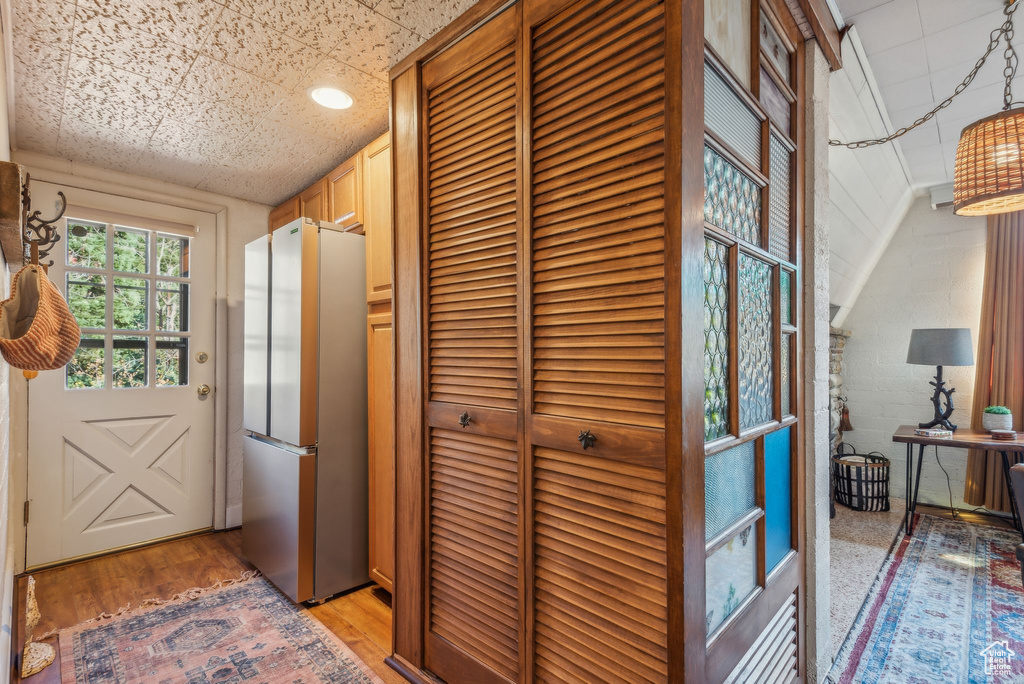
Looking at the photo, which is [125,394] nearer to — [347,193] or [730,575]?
[347,193]

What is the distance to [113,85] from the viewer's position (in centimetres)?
185

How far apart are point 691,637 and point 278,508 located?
1.89 meters

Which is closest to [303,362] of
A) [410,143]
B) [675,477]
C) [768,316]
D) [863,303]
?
[410,143]

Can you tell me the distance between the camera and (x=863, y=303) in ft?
12.9

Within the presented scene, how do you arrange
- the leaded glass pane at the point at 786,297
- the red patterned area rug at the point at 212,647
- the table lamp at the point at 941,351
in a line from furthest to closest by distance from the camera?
the table lamp at the point at 941,351 < the red patterned area rug at the point at 212,647 < the leaded glass pane at the point at 786,297

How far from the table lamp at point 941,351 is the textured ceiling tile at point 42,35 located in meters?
4.52

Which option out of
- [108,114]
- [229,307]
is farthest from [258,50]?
[229,307]

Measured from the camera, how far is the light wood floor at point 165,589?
188 cm

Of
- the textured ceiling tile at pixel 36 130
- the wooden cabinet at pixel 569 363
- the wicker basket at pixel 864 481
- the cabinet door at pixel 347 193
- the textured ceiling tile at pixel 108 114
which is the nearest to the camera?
the wooden cabinet at pixel 569 363

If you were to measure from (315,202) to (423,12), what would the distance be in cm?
158

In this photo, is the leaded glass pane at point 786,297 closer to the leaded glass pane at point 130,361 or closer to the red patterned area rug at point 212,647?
the red patterned area rug at point 212,647

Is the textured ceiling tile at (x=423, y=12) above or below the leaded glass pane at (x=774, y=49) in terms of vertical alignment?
above

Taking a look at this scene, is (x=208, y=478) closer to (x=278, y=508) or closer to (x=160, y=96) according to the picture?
(x=278, y=508)

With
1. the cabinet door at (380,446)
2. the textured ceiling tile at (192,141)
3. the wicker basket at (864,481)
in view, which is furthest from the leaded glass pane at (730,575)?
the wicker basket at (864,481)
